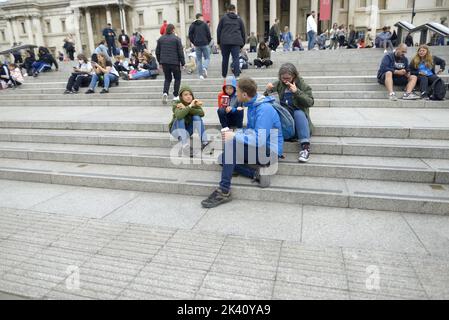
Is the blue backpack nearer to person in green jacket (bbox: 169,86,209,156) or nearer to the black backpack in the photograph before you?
person in green jacket (bbox: 169,86,209,156)

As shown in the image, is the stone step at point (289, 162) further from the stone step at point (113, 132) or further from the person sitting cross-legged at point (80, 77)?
the person sitting cross-legged at point (80, 77)

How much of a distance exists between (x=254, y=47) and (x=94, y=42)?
51595 millimetres

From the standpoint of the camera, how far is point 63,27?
63844 millimetres

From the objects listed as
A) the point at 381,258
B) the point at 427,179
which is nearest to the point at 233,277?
the point at 381,258

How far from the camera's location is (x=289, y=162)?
16.7 feet

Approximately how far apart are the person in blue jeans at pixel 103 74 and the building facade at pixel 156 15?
1452 inches

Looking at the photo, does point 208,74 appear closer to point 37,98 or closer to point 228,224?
point 37,98

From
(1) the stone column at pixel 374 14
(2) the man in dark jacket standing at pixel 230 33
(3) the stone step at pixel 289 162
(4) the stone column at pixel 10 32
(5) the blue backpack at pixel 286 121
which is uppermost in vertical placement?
(4) the stone column at pixel 10 32

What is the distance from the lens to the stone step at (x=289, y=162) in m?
4.61

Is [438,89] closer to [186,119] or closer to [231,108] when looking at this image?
[231,108]

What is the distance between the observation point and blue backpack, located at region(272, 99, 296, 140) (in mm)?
4845

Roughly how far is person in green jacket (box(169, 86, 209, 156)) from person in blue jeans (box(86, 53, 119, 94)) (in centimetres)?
616

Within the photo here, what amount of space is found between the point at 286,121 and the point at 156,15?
6048 centimetres

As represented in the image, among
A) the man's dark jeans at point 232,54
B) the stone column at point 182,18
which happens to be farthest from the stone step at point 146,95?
the stone column at point 182,18
